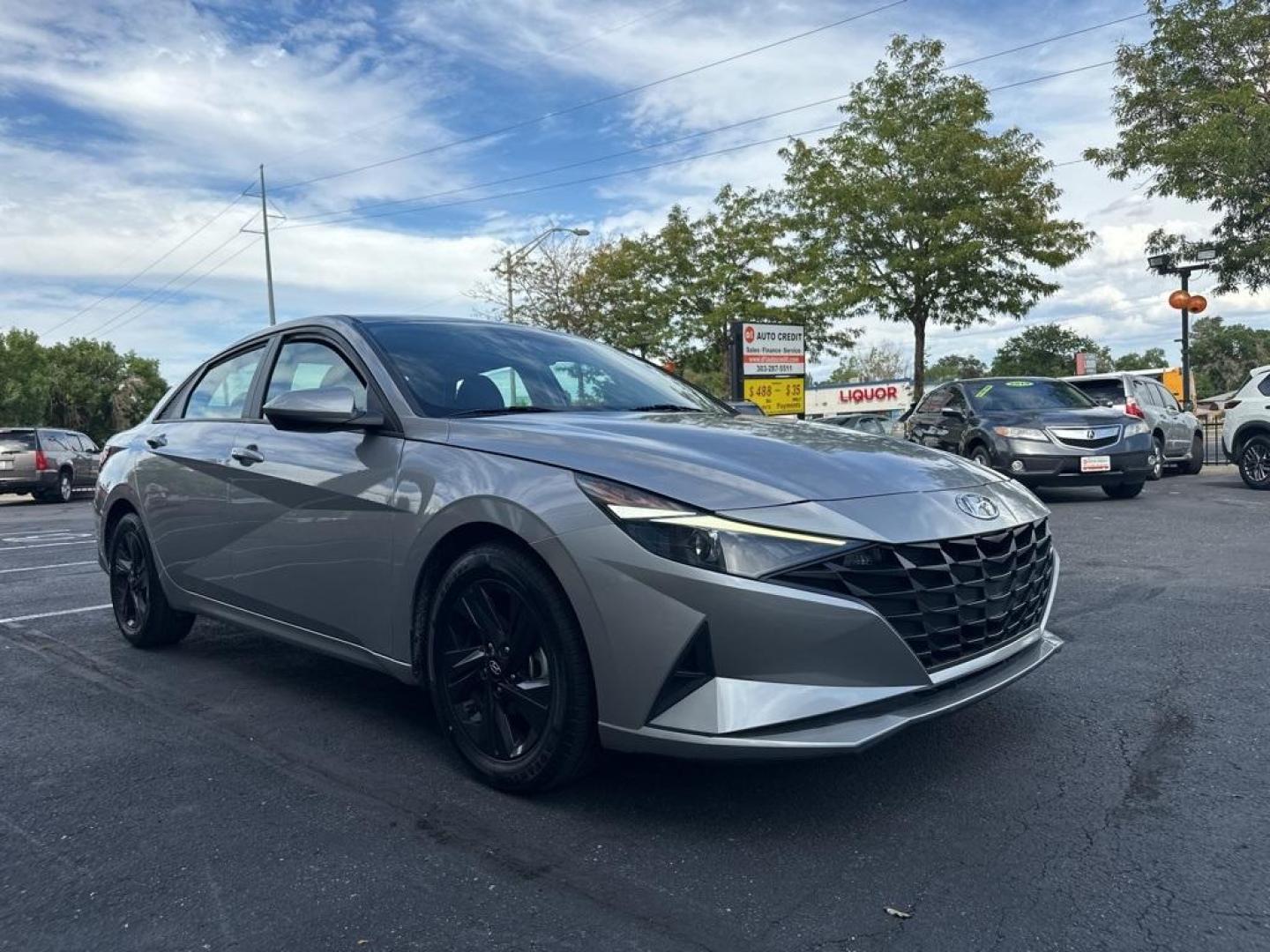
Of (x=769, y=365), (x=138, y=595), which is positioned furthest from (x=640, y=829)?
(x=769, y=365)

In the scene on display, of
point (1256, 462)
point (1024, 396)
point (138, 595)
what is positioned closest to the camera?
point (138, 595)

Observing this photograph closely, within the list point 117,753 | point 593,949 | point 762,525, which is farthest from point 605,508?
point 117,753

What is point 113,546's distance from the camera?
18.3ft

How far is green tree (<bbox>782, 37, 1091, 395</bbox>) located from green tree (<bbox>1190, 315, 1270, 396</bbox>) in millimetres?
84638

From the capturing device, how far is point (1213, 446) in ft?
89.8

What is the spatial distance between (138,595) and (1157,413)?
15.0m

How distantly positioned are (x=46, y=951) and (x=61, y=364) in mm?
71879

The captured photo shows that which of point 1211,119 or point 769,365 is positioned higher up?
point 1211,119

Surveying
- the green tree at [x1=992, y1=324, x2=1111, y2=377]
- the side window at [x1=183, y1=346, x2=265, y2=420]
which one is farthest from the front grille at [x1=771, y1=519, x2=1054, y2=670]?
the green tree at [x1=992, y1=324, x2=1111, y2=377]

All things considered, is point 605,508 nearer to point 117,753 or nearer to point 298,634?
point 298,634

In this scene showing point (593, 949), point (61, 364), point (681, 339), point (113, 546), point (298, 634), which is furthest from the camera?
point (61, 364)

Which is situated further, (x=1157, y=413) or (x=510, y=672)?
(x=1157, y=413)

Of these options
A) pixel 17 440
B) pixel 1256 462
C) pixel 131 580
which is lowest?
pixel 1256 462

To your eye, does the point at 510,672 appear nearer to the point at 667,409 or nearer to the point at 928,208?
the point at 667,409
